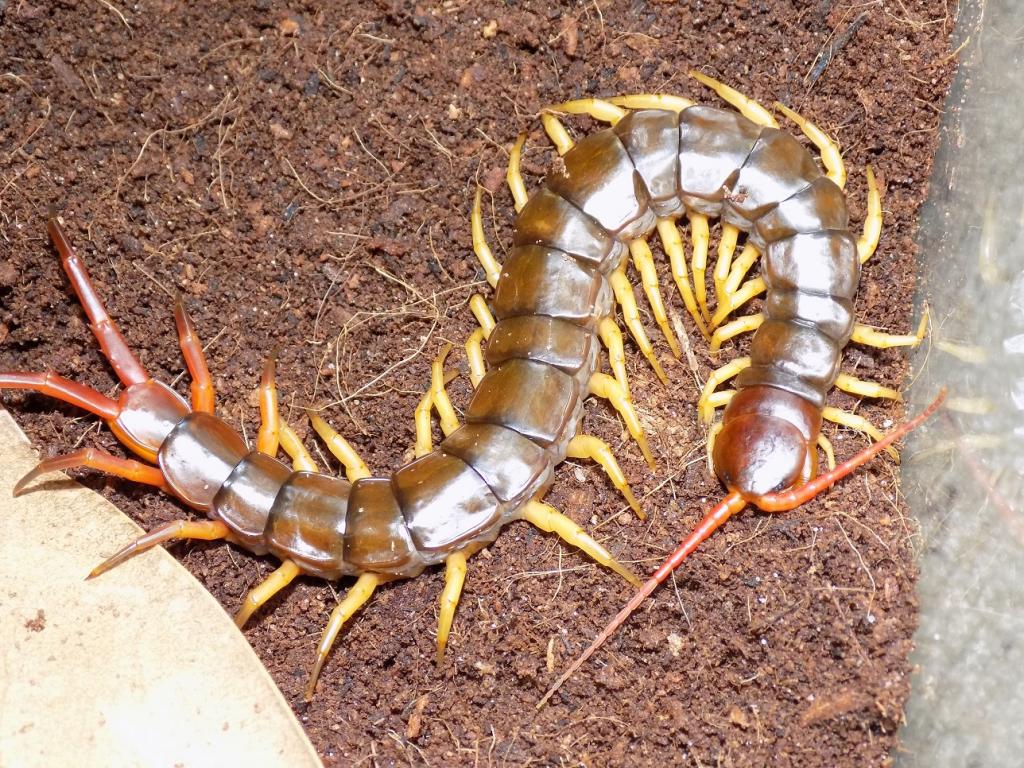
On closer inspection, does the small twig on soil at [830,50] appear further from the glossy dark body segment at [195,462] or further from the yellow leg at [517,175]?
the glossy dark body segment at [195,462]

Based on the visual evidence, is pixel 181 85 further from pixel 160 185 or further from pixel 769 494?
pixel 769 494

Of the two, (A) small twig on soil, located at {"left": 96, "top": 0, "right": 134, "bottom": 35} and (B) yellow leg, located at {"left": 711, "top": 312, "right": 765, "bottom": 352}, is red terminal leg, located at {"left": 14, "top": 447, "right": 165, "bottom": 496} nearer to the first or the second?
(A) small twig on soil, located at {"left": 96, "top": 0, "right": 134, "bottom": 35}

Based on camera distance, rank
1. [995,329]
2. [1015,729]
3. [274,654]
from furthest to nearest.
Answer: [274,654], [995,329], [1015,729]

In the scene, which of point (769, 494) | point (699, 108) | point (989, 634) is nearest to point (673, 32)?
point (699, 108)

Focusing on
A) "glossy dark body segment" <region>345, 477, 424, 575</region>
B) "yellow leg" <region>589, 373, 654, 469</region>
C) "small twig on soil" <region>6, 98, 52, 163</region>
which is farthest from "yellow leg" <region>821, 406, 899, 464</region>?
"small twig on soil" <region>6, 98, 52, 163</region>

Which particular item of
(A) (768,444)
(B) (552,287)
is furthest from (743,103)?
(A) (768,444)

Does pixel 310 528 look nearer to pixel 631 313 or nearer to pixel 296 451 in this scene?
pixel 296 451

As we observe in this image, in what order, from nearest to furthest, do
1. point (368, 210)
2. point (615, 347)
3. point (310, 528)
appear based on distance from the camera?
point (310, 528) < point (615, 347) < point (368, 210)
